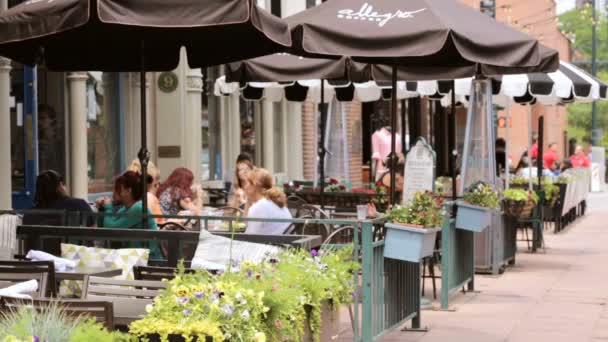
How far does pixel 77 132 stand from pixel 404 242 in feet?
25.6

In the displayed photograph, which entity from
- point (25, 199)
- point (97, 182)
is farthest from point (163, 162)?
point (25, 199)

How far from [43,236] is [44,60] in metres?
2.40

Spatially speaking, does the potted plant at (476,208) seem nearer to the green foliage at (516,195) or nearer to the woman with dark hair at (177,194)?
the green foliage at (516,195)

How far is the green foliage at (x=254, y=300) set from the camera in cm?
505

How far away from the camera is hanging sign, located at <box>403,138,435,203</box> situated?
50.2 feet

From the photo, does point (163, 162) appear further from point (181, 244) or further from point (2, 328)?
point (2, 328)

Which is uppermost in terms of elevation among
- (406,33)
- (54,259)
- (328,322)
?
(406,33)

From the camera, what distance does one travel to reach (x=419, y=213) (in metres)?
9.38

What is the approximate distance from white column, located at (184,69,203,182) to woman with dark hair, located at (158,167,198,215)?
631 cm

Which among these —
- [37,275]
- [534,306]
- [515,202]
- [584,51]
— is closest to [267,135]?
[515,202]

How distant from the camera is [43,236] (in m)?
8.83

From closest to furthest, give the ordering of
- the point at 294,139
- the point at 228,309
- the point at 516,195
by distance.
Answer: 1. the point at 228,309
2. the point at 516,195
3. the point at 294,139

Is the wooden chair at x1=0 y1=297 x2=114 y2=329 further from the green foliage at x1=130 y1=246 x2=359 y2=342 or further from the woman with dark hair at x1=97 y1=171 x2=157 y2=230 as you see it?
the woman with dark hair at x1=97 y1=171 x2=157 y2=230

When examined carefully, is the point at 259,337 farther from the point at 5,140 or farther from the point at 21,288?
the point at 5,140
